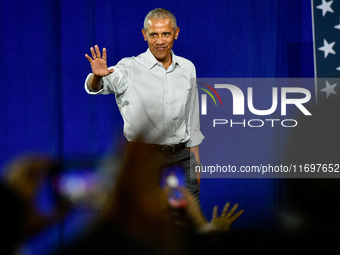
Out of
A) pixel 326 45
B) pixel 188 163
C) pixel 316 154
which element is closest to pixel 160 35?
pixel 188 163

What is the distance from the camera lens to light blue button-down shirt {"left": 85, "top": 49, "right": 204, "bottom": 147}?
5.88 ft

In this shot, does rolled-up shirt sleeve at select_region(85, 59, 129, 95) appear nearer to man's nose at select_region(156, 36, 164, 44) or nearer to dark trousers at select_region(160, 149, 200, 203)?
man's nose at select_region(156, 36, 164, 44)

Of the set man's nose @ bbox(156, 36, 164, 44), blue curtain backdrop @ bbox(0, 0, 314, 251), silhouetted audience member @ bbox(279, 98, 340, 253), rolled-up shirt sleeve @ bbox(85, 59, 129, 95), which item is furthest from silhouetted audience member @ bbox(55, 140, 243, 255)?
silhouetted audience member @ bbox(279, 98, 340, 253)

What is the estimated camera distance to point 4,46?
Result: 237 centimetres

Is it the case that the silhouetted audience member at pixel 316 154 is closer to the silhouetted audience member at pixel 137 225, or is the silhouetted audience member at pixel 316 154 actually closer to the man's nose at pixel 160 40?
the man's nose at pixel 160 40

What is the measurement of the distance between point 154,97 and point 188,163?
0.41m

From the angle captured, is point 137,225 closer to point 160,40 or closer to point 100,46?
point 160,40

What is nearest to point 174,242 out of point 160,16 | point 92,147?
point 160,16

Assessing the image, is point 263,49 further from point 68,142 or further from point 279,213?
point 68,142

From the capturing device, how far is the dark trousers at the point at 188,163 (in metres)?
1.84

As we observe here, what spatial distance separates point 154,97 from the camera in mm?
1812

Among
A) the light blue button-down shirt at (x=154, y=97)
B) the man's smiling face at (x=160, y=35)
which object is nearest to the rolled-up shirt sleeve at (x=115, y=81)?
the light blue button-down shirt at (x=154, y=97)

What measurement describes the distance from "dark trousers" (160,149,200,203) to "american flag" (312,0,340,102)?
1222 millimetres

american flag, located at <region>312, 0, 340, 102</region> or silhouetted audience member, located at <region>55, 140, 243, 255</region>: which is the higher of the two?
american flag, located at <region>312, 0, 340, 102</region>
